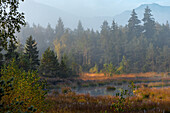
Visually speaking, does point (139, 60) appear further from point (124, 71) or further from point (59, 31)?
point (59, 31)

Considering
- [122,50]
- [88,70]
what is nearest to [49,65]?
[88,70]

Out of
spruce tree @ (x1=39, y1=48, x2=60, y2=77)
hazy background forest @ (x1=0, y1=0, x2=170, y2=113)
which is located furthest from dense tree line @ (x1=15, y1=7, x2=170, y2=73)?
spruce tree @ (x1=39, y1=48, x2=60, y2=77)

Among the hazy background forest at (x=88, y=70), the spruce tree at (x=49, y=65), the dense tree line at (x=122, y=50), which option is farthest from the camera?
the dense tree line at (x=122, y=50)

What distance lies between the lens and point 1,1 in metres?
4.18

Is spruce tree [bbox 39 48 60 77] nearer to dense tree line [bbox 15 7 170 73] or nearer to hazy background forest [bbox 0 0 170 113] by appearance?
hazy background forest [bbox 0 0 170 113]

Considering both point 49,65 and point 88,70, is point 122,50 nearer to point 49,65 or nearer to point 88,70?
point 88,70

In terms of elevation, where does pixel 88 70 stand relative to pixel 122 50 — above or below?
below

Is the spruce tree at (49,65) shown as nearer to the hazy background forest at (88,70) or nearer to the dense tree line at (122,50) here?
the hazy background forest at (88,70)

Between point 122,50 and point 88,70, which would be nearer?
point 88,70

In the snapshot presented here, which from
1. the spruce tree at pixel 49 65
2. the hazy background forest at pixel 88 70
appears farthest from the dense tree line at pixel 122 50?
the spruce tree at pixel 49 65

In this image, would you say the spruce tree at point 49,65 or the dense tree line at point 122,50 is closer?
the spruce tree at point 49,65

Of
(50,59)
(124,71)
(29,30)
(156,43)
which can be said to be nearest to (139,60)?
(124,71)

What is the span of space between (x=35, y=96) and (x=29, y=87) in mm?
355

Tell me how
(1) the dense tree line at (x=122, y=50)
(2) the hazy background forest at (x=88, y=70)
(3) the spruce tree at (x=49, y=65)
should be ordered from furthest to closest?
1. (1) the dense tree line at (x=122, y=50)
2. (3) the spruce tree at (x=49, y=65)
3. (2) the hazy background forest at (x=88, y=70)
